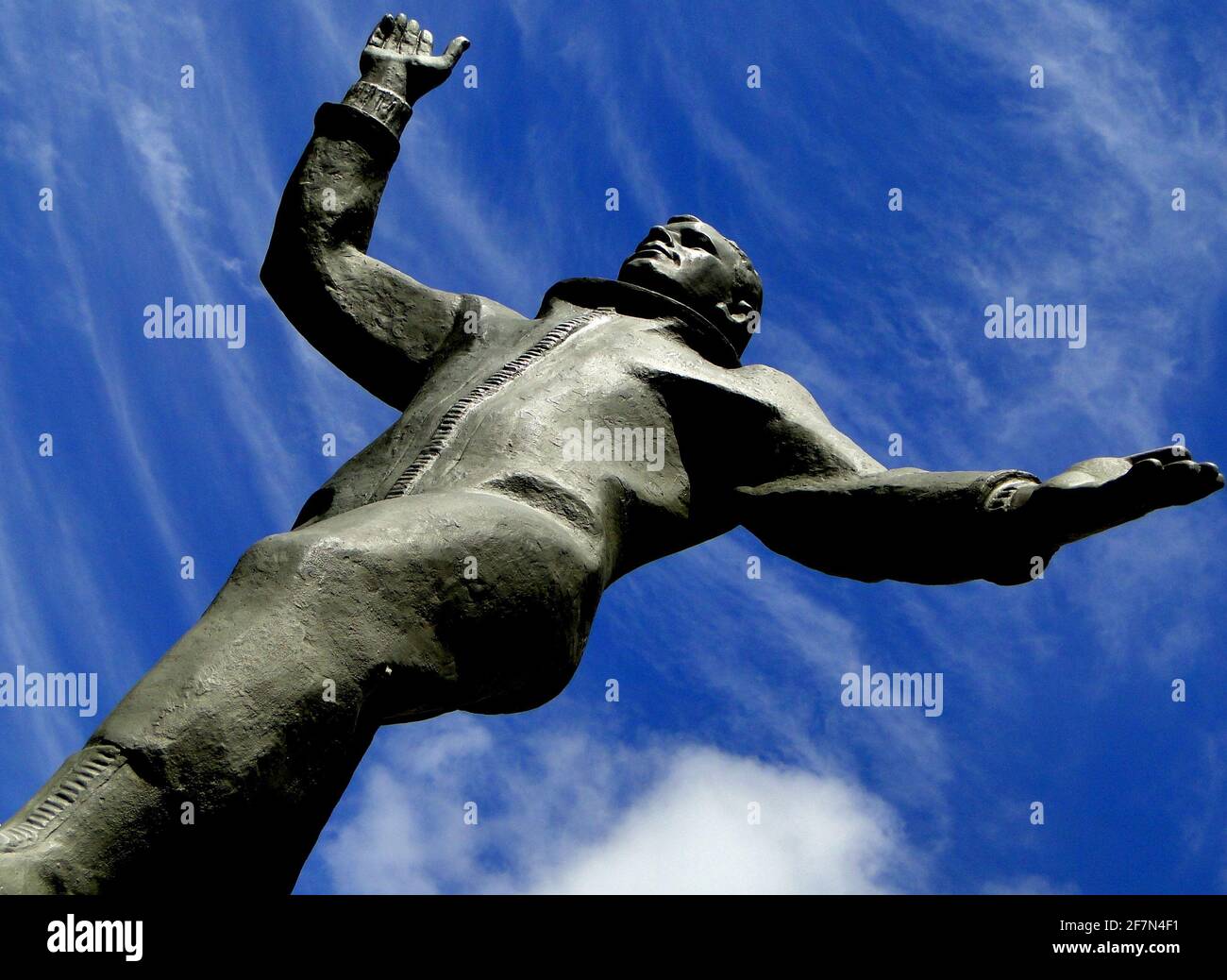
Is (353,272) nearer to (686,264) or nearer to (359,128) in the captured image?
(359,128)

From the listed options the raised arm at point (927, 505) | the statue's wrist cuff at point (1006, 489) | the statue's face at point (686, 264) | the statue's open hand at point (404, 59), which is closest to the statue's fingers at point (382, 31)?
the statue's open hand at point (404, 59)

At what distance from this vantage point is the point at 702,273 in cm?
845

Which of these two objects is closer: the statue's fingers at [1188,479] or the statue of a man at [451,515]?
the statue of a man at [451,515]

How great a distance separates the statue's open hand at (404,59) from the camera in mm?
8570

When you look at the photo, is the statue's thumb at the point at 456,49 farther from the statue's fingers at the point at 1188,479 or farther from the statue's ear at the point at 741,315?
the statue's fingers at the point at 1188,479

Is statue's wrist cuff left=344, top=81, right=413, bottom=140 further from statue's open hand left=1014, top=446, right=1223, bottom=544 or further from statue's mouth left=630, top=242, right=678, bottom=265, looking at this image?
statue's open hand left=1014, top=446, right=1223, bottom=544

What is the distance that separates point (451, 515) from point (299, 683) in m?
0.90

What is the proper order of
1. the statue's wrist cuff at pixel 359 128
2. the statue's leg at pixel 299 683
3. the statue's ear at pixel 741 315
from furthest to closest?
the statue's ear at pixel 741 315 < the statue's wrist cuff at pixel 359 128 < the statue's leg at pixel 299 683

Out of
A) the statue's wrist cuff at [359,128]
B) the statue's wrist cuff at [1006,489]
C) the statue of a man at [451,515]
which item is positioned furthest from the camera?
the statue's wrist cuff at [359,128]

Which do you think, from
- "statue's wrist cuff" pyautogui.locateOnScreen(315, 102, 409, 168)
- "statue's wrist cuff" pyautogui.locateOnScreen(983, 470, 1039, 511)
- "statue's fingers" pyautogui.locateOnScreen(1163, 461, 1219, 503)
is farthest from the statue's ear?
"statue's fingers" pyautogui.locateOnScreen(1163, 461, 1219, 503)

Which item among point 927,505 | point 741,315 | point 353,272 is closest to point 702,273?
point 741,315

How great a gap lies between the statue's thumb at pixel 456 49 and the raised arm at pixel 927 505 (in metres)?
2.31
